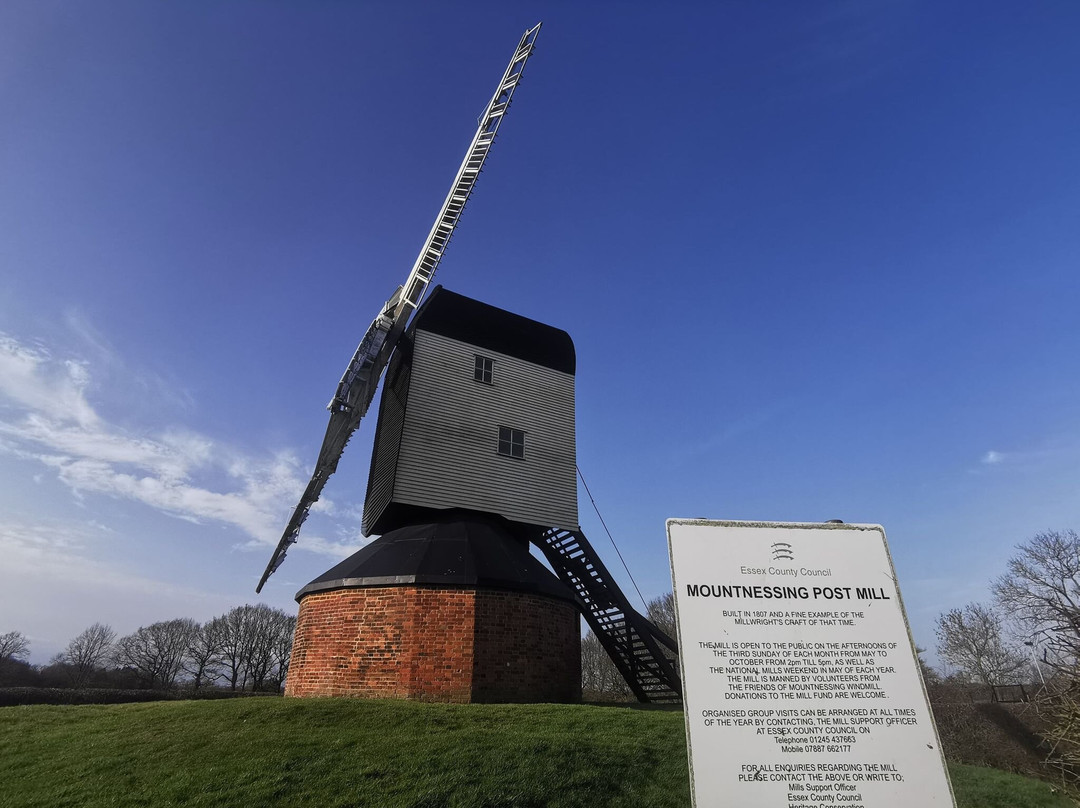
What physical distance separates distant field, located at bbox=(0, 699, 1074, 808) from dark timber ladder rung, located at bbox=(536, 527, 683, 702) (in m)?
6.85

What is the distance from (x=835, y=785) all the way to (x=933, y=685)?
30.7 meters

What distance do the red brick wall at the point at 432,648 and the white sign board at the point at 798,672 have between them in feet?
32.9

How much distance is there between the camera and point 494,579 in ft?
47.8

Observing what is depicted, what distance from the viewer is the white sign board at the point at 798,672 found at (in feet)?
14.8

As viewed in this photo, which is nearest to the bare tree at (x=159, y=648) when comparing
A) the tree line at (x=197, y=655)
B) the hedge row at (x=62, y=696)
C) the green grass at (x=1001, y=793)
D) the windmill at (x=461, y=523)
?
the tree line at (x=197, y=655)

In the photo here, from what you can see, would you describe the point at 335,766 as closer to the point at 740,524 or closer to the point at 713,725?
the point at 713,725

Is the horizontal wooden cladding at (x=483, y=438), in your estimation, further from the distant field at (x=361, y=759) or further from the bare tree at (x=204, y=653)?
the bare tree at (x=204, y=653)

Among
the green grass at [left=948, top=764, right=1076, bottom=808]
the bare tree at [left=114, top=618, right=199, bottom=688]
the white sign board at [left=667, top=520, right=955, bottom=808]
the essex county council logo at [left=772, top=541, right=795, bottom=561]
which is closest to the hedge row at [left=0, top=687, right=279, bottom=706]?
the green grass at [left=948, top=764, right=1076, bottom=808]

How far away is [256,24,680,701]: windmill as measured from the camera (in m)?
14.0

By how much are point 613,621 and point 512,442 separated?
21.4 ft

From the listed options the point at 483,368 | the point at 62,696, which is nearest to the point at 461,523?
the point at 483,368

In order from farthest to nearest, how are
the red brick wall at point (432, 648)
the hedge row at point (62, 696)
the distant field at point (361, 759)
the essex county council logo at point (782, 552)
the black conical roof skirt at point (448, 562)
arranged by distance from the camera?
the hedge row at point (62, 696) → the black conical roof skirt at point (448, 562) → the red brick wall at point (432, 648) → the distant field at point (361, 759) → the essex county council logo at point (782, 552)

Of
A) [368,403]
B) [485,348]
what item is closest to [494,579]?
[485,348]

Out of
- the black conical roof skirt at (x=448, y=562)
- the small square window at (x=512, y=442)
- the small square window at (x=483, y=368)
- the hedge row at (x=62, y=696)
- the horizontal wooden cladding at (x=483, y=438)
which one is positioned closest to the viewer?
the black conical roof skirt at (x=448, y=562)
